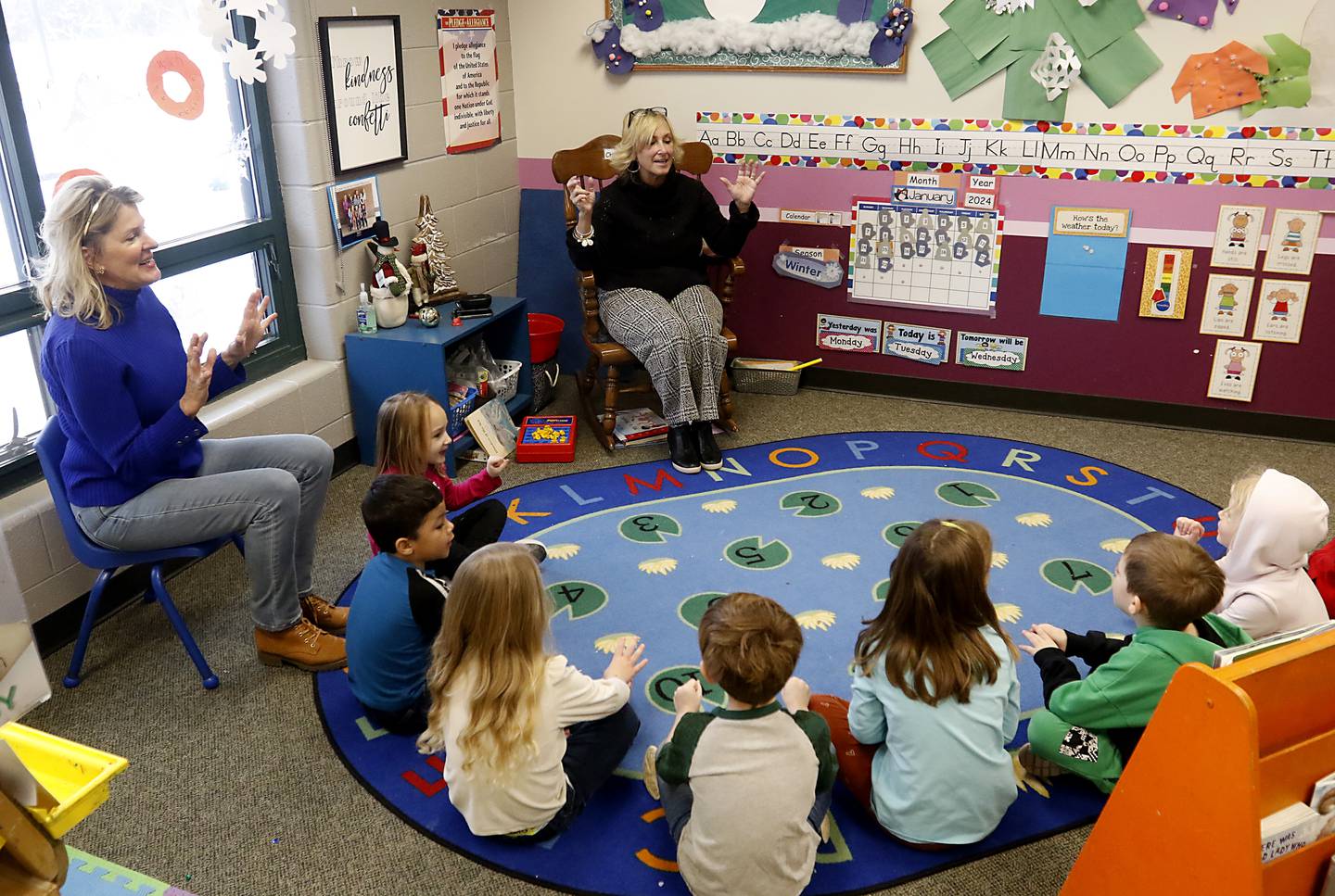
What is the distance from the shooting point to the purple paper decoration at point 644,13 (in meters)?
4.30

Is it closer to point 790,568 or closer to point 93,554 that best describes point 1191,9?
point 790,568

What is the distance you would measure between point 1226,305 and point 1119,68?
948mm

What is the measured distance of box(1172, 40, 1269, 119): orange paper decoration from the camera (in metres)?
3.67

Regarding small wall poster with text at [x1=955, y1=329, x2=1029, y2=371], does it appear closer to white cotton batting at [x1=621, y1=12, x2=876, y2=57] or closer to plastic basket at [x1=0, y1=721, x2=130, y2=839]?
white cotton batting at [x1=621, y1=12, x2=876, y2=57]

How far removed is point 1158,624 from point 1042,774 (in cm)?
43

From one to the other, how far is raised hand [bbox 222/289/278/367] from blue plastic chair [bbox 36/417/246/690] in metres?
0.43

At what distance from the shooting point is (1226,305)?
12.9 feet

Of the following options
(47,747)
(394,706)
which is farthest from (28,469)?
(47,747)

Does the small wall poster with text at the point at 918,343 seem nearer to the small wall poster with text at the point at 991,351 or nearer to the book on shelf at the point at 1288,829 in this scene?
the small wall poster with text at the point at 991,351

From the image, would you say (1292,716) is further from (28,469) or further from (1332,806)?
(28,469)

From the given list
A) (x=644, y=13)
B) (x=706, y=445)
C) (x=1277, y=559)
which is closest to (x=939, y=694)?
(x=1277, y=559)

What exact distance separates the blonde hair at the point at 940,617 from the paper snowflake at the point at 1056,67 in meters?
2.50

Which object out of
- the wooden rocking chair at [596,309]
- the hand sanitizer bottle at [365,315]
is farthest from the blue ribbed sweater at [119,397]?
the wooden rocking chair at [596,309]

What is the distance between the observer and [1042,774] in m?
2.29
